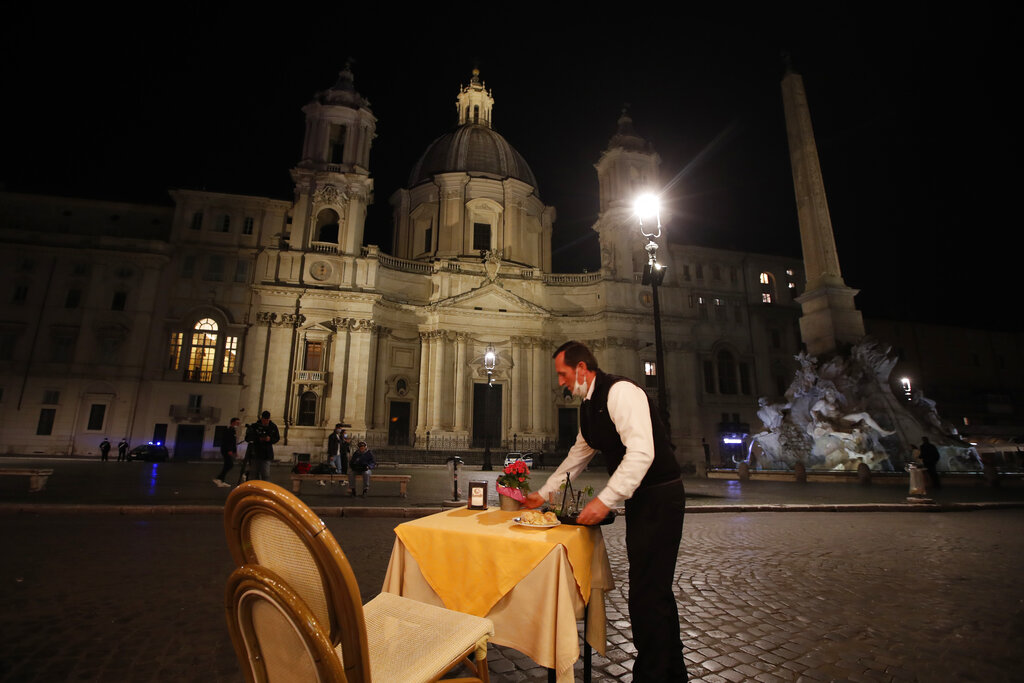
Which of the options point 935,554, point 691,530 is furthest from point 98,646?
point 935,554

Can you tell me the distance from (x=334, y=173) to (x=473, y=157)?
12.9m

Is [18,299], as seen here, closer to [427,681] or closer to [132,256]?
[132,256]

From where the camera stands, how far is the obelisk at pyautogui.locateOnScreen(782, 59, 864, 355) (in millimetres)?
19922

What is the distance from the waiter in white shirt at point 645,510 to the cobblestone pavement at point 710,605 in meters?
0.69

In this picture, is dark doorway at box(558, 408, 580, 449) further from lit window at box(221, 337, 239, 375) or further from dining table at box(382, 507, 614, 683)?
dining table at box(382, 507, 614, 683)

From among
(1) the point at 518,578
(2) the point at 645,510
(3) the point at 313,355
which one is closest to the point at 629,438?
(2) the point at 645,510

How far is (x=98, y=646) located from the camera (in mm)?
3285

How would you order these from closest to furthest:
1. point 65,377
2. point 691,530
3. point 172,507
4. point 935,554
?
1. point 935,554
2. point 691,530
3. point 172,507
4. point 65,377

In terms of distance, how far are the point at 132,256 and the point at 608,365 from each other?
105 ft

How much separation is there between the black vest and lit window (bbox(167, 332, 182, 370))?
113ft

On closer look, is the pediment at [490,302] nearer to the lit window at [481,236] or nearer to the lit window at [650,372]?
the lit window at [481,236]

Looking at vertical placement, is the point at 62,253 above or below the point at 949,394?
above

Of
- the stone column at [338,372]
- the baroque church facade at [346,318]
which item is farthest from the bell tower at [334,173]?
the stone column at [338,372]

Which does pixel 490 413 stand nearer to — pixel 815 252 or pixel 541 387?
pixel 541 387
